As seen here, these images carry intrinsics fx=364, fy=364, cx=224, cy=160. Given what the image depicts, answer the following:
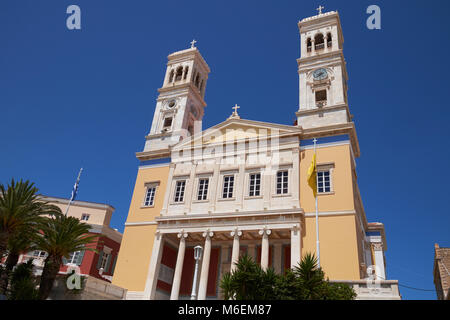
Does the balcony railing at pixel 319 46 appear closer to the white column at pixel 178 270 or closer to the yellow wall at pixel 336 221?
the yellow wall at pixel 336 221

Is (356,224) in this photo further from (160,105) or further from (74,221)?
(160,105)

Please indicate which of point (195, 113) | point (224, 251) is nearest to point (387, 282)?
point (224, 251)

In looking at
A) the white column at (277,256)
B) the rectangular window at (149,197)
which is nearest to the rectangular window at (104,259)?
the rectangular window at (149,197)

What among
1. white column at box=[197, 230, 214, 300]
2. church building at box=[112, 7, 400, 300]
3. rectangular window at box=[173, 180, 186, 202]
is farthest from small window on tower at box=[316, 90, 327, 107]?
white column at box=[197, 230, 214, 300]

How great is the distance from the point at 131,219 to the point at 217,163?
917 centimetres

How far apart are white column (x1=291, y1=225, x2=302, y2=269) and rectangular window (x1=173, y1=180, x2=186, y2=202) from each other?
411 inches

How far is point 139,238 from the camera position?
30.9m

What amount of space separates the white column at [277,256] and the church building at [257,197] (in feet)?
0.28

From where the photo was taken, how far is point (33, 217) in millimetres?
20500

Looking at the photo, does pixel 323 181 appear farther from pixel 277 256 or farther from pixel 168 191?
pixel 168 191

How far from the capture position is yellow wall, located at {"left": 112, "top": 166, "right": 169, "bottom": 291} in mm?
29109

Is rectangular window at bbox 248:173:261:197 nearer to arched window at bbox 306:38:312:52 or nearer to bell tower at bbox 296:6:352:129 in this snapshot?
bell tower at bbox 296:6:352:129

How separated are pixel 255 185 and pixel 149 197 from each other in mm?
10148

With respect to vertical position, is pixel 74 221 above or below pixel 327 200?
below
